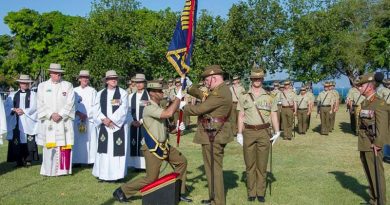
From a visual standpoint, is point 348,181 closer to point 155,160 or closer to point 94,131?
point 155,160

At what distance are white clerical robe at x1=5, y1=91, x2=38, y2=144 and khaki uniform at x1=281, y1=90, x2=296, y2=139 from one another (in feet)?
31.5

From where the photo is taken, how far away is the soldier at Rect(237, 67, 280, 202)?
884cm

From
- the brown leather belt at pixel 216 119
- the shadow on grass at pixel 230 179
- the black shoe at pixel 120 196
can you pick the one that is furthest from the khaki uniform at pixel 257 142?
the black shoe at pixel 120 196

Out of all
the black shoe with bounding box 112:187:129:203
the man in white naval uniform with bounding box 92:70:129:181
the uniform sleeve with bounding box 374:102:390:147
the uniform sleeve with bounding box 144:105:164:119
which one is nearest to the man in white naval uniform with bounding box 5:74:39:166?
the man in white naval uniform with bounding box 92:70:129:181

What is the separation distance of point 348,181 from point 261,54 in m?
23.4

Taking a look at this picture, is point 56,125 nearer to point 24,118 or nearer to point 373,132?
point 24,118

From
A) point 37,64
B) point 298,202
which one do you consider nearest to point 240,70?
point 298,202

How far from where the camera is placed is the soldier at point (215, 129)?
7883 mm

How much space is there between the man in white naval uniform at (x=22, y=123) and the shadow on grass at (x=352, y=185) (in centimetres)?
721

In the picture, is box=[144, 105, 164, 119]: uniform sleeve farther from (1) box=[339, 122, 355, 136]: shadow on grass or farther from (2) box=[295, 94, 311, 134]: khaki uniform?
(1) box=[339, 122, 355, 136]: shadow on grass

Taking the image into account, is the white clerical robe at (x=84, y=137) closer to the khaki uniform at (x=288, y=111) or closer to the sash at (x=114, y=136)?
the sash at (x=114, y=136)

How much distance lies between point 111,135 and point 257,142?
10.1ft

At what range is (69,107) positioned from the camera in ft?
35.9

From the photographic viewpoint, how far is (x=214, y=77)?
8.04 m
